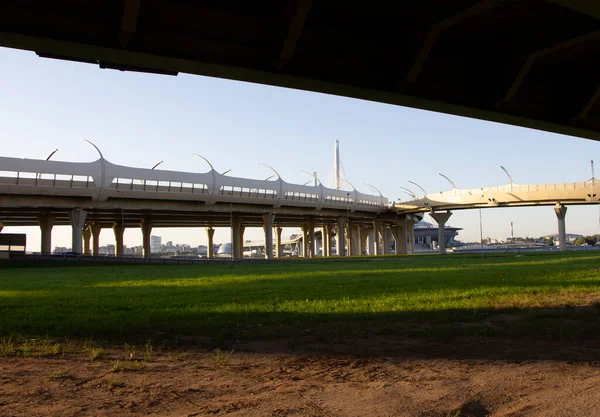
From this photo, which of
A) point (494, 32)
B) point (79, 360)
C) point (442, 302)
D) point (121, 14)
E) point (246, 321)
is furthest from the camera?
point (442, 302)

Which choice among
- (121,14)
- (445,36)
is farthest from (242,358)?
(445,36)

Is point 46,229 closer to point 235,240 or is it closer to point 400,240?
point 235,240

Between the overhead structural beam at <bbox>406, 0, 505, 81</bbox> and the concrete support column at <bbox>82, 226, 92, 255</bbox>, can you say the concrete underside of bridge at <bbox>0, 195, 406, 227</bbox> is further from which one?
the overhead structural beam at <bbox>406, 0, 505, 81</bbox>

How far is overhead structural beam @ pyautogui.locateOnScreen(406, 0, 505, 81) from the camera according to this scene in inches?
395

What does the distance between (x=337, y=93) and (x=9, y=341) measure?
28.2ft

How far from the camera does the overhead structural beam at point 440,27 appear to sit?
10023 mm

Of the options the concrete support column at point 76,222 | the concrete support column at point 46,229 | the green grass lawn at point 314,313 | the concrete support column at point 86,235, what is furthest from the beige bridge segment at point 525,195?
the green grass lawn at point 314,313

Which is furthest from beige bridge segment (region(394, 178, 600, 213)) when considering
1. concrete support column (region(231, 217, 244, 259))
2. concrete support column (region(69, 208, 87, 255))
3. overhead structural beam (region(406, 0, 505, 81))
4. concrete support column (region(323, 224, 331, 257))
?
overhead structural beam (region(406, 0, 505, 81))

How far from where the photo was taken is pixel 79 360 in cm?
796

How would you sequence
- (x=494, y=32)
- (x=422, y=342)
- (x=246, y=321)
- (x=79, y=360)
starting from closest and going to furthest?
(x=79, y=360) → (x=422, y=342) → (x=246, y=321) → (x=494, y=32)

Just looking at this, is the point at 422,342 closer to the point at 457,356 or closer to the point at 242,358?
the point at 457,356

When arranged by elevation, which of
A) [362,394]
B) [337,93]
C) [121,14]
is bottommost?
[362,394]

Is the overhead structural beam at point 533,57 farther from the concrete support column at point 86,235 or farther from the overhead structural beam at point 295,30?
the concrete support column at point 86,235

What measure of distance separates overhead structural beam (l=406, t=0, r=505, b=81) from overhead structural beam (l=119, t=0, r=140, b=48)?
6.16 metres
